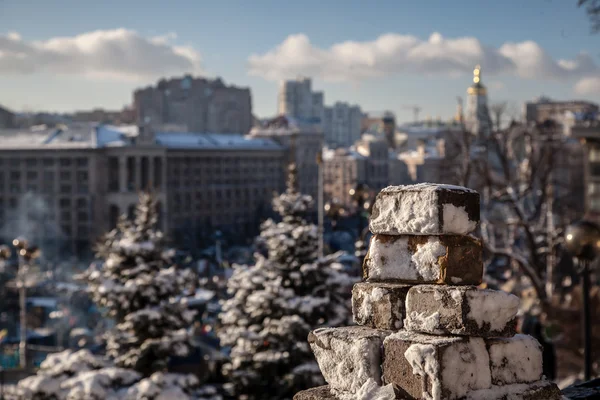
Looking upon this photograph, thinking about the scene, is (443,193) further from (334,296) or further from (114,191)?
(114,191)

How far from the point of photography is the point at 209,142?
107000mm

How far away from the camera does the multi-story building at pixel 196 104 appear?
500 feet

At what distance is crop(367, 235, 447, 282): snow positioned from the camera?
11.8 feet

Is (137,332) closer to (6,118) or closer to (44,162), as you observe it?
(44,162)

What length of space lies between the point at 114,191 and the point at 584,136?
7161 cm

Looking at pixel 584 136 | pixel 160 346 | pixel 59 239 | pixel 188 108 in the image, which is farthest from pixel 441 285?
pixel 188 108

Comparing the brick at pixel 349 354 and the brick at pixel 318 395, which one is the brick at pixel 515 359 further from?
the brick at pixel 318 395

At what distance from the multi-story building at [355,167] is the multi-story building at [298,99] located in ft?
218

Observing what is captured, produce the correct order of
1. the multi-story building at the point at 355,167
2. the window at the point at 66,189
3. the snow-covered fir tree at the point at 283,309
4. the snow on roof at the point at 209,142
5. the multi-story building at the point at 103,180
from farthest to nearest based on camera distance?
1. the multi-story building at the point at 355,167
2. the snow on roof at the point at 209,142
3. the window at the point at 66,189
4. the multi-story building at the point at 103,180
5. the snow-covered fir tree at the point at 283,309

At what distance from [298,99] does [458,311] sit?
19140cm

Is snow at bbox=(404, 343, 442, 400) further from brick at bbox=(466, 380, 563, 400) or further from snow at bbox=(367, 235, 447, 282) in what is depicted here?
snow at bbox=(367, 235, 447, 282)

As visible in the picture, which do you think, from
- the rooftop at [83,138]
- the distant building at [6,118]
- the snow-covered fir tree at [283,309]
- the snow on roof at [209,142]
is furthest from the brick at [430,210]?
the distant building at [6,118]

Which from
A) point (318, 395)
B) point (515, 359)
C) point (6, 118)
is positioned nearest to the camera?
point (515, 359)

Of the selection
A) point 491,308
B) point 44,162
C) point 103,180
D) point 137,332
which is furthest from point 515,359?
point 44,162
